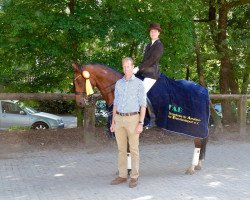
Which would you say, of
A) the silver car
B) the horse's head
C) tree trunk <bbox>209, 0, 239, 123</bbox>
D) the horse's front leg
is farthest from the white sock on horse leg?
the silver car

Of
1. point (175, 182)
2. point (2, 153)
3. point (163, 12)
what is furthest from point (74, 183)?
point (163, 12)

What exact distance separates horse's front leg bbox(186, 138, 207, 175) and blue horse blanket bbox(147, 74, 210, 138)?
1.07ft

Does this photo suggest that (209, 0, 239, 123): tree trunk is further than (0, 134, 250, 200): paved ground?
Yes

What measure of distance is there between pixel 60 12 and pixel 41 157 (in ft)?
10.9

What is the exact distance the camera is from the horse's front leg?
827 centimetres

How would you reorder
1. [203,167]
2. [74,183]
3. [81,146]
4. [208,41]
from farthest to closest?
1. [208,41]
2. [81,146]
3. [203,167]
4. [74,183]

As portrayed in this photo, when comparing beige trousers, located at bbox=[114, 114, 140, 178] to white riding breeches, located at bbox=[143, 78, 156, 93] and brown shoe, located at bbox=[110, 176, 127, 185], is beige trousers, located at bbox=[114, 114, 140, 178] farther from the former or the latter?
white riding breeches, located at bbox=[143, 78, 156, 93]

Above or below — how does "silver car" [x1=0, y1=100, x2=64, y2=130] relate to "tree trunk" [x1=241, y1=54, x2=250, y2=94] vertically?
below

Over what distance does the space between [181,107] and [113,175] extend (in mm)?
1745

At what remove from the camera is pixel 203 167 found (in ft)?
29.0

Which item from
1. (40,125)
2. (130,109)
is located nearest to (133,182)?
(130,109)

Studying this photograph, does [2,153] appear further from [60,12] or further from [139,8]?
[139,8]

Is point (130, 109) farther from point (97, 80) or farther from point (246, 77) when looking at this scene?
point (246, 77)

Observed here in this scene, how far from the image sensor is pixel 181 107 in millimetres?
8070
